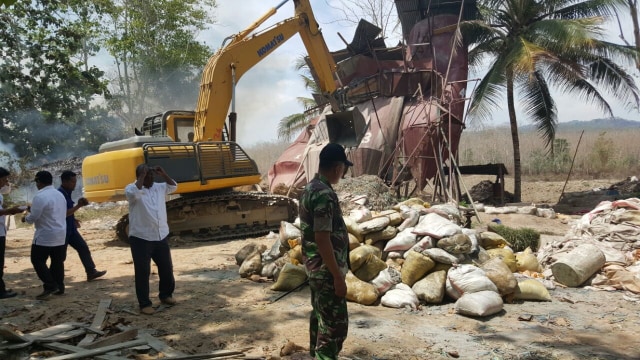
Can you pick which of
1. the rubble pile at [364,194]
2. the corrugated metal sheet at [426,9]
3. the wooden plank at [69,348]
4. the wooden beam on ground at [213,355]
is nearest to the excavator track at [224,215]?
the rubble pile at [364,194]

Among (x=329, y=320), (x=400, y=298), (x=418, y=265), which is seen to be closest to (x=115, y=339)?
(x=329, y=320)

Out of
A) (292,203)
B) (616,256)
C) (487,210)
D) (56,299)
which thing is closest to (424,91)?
(487,210)

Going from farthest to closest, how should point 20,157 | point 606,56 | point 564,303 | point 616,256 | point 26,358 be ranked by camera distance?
point 20,157
point 606,56
point 616,256
point 564,303
point 26,358

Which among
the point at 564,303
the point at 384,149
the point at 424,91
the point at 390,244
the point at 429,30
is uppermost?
the point at 429,30

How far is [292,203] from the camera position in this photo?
396 inches

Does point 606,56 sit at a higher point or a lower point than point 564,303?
higher

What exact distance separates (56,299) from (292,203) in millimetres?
5314

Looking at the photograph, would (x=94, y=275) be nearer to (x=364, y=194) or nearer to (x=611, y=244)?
(x=364, y=194)

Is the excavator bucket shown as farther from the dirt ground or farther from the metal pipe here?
the dirt ground

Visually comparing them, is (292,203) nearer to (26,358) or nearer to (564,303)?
(564,303)

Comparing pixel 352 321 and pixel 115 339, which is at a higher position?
pixel 115 339

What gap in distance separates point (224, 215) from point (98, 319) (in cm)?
523

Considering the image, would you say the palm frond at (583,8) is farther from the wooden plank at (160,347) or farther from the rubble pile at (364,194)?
the wooden plank at (160,347)

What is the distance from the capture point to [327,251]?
2.84 metres
